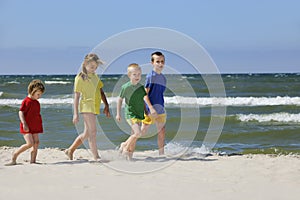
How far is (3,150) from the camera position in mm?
7648

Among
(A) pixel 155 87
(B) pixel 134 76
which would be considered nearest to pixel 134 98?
(B) pixel 134 76

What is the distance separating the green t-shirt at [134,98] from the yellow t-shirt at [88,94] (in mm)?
364

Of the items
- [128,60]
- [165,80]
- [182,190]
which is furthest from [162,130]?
[182,190]

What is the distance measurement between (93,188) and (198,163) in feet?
6.72

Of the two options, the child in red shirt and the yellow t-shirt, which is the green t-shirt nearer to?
the yellow t-shirt

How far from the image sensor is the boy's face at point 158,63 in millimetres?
6293

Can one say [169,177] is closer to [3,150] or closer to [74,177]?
[74,177]

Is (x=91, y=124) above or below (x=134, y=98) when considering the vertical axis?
below

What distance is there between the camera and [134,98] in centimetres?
614

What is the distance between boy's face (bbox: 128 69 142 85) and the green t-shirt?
0.20 ft

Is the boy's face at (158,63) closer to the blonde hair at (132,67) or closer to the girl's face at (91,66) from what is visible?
the blonde hair at (132,67)

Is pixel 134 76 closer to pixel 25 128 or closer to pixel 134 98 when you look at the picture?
pixel 134 98

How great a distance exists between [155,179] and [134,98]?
1.50 meters

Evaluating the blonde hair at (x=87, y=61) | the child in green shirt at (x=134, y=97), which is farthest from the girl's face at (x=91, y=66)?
the child in green shirt at (x=134, y=97)
